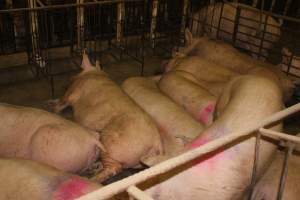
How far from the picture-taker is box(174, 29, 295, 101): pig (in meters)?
4.90

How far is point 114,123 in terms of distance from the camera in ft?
11.9

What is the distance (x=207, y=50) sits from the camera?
5648mm

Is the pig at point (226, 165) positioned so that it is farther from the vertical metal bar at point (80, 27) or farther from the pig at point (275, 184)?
the vertical metal bar at point (80, 27)

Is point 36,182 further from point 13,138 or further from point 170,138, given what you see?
point 170,138

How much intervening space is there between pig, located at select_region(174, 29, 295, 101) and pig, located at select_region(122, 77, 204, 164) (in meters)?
1.31

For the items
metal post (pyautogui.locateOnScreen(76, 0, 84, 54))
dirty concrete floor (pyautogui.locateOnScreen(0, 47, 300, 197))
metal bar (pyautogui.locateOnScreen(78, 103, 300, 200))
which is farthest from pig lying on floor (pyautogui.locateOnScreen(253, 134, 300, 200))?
metal post (pyautogui.locateOnScreen(76, 0, 84, 54))

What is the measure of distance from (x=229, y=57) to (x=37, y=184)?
351 centimetres

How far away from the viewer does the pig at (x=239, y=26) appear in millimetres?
6286

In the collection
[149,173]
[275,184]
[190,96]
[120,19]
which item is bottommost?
[275,184]

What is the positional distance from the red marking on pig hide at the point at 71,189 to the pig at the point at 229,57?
2.96 metres

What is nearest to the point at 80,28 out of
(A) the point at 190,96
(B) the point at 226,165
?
(A) the point at 190,96

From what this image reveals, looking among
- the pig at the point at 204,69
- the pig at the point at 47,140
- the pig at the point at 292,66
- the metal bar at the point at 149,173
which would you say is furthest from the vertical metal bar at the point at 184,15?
the metal bar at the point at 149,173

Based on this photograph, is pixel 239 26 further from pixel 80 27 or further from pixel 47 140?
pixel 47 140

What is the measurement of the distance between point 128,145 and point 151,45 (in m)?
3.60
